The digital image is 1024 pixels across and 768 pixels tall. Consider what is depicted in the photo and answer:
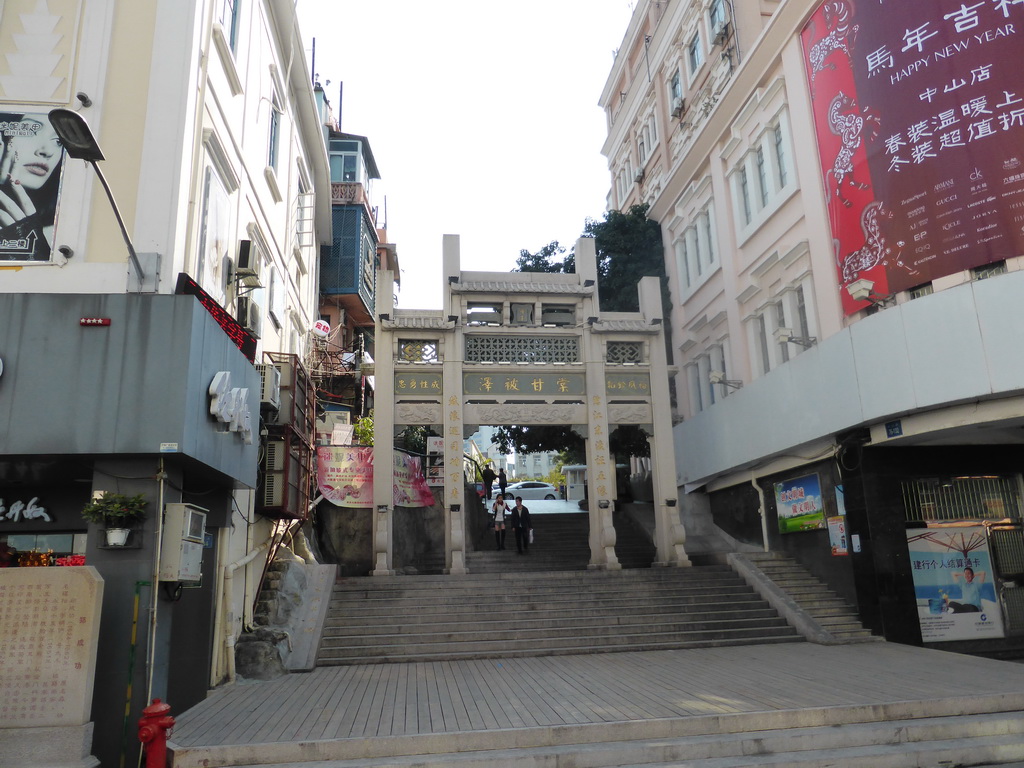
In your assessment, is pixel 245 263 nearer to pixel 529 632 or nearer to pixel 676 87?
pixel 529 632

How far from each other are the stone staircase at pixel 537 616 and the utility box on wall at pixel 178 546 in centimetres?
426

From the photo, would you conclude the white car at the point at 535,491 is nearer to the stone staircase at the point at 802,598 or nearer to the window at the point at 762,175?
the stone staircase at the point at 802,598

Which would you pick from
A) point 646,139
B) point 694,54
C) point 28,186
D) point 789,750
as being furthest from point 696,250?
point 28,186

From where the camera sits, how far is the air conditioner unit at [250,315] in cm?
1234

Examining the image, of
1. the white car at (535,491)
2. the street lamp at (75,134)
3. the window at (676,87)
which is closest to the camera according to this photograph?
the street lamp at (75,134)

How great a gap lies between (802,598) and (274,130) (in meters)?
13.6

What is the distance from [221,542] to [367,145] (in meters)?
20.0

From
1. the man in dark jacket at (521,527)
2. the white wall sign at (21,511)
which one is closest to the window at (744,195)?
the man in dark jacket at (521,527)

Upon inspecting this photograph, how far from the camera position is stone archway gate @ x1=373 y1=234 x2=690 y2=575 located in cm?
1670

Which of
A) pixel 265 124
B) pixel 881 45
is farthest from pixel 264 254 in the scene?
pixel 881 45

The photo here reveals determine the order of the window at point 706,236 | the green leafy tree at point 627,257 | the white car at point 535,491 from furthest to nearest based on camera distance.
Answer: the white car at point 535,491 < the green leafy tree at point 627,257 < the window at point 706,236

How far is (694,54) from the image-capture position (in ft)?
75.5

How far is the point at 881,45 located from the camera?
1327cm

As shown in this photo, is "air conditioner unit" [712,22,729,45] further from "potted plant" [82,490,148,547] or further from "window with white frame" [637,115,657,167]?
"potted plant" [82,490,148,547]
